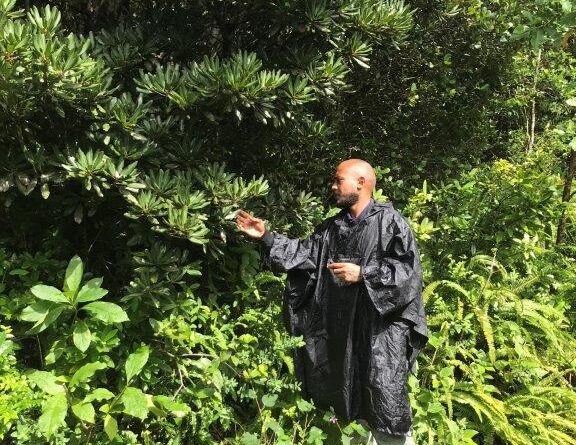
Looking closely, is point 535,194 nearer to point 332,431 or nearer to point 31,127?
point 332,431

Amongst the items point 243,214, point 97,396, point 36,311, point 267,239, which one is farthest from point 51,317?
point 267,239

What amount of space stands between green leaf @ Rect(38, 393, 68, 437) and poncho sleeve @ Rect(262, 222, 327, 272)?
4.56ft

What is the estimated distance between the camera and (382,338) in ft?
9.84

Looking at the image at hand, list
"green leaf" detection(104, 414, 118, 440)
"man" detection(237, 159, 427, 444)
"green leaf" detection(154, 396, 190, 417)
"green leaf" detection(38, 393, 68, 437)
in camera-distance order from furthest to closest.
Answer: "man" detection(237, 159, 427, 444) < "green leaf" detection(154, 396, 190, 417) < "green leaf" detection(104, 414, 118, 440) < "green leaf" detection(38, 393, 68, 437)

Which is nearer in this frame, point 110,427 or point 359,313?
point 110,427

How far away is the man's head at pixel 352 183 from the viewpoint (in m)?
3.10

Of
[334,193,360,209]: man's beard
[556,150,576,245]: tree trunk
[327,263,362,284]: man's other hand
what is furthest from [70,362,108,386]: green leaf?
[556,150,576,245]: tree trunk

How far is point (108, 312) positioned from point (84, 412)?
495mm

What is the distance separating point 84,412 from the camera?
257 cm

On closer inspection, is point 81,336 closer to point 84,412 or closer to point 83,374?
point 83,374

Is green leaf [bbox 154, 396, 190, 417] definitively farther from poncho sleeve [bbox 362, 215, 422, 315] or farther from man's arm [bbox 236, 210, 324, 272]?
poncho sleeve [bbox 362, 215, 422, 315]

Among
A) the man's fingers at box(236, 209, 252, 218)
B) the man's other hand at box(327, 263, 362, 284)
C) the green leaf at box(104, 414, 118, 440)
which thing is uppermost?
the man's fingers at box(236, 209, 252, 218)

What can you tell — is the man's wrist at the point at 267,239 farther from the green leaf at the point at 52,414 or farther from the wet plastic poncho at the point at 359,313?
the green leaf at the point at 52,414

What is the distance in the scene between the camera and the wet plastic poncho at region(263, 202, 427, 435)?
9.67 ft
